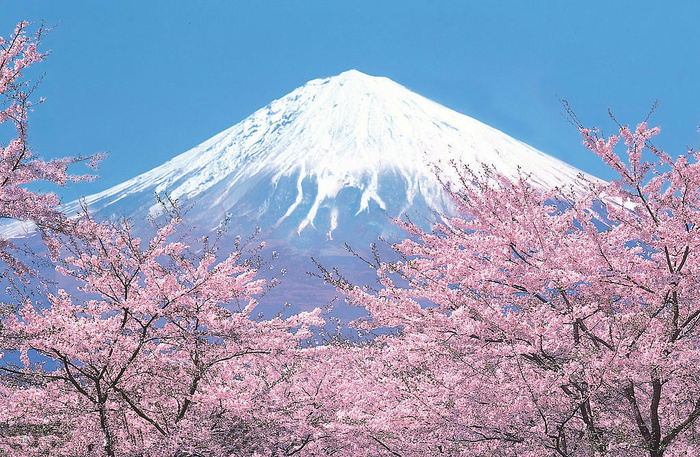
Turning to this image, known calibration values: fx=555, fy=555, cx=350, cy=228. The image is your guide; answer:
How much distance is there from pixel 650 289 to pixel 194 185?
371 ft

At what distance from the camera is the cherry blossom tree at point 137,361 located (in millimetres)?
5727

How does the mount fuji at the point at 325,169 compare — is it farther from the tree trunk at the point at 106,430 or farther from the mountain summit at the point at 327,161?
the tree trunk at the point at 106,430

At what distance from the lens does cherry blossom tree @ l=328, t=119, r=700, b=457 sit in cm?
504

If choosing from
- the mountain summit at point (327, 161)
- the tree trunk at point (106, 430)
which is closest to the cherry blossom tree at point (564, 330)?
the tree trunk at point (106, 430)

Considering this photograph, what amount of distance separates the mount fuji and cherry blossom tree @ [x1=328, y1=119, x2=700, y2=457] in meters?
77.4

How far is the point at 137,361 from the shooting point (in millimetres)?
6504

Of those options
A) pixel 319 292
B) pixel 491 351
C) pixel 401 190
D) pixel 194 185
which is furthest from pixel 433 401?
pixel 194 185

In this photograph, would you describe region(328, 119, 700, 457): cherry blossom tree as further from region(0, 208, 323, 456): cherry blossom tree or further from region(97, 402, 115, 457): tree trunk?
region(97, 402, 115, 457): tree trunk

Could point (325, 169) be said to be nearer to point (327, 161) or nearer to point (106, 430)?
point (327, 161)

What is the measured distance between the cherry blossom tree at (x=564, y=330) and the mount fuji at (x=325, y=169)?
7737 cm

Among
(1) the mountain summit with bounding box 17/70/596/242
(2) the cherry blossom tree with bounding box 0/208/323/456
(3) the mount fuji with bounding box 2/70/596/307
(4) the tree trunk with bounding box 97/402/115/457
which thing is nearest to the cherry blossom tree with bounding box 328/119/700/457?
(2) the cherry blossom tree with bounding box 0/208/323/456

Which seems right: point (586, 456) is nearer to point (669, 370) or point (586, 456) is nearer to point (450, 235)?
point (669, 370)

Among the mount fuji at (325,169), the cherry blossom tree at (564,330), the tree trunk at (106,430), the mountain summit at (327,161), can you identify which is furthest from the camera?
the mountain summit at (327,161)

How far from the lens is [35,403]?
21.2 feet
